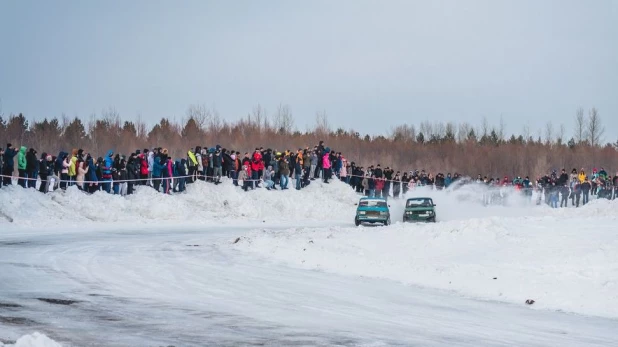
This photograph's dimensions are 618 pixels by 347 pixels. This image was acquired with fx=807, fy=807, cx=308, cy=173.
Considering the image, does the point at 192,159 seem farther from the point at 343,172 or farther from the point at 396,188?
the point at 396,188

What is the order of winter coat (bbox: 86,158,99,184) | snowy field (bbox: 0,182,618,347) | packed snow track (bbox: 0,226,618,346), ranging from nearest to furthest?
1. packed snow track (bbox: 0,226,618,346)
2. snowy field (bbox: 0,182,618,347)
3. winter coat (bbox: 86,158,99,184)

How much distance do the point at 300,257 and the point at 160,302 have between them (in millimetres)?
9327

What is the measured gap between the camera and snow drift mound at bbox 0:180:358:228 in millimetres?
32406

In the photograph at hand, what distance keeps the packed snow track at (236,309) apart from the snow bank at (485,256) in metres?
0.98

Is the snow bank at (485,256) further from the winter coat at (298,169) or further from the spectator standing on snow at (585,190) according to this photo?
the spectator standing on snow at (585,190)

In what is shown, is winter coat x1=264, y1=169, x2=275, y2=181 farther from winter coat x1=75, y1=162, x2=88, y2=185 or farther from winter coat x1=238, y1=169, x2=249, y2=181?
winter coat x1=75, y1=162, x2=88, y2=185

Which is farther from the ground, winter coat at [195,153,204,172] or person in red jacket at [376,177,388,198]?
winter coat at [195,153,204,172]

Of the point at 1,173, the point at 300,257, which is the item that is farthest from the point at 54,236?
the point at 300,257

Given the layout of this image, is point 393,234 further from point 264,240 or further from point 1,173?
point 1,173

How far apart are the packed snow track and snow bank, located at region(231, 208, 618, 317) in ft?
3.21

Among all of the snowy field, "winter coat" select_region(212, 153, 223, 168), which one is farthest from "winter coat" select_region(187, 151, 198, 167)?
the snowy field

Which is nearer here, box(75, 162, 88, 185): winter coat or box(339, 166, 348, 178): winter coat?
box(75, 162, 88, 185): winter coat

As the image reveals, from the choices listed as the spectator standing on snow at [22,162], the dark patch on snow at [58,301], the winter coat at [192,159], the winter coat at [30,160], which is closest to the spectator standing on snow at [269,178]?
the winter coat at [192,159]

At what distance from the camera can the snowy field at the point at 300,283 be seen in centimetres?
1169
